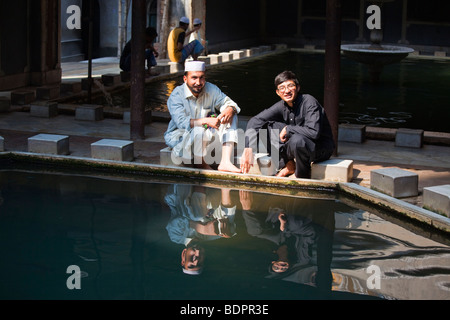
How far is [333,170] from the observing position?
290 inches

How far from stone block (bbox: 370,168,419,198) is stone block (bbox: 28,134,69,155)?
3579 millimetres

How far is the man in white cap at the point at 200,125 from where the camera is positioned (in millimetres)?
7551

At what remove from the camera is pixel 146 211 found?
21.9ft

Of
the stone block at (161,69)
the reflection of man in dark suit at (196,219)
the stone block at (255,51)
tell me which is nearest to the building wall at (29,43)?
the stone block at (161,69)

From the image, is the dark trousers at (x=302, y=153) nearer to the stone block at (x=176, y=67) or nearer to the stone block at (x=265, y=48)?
the stone block at (x=176, y=67)

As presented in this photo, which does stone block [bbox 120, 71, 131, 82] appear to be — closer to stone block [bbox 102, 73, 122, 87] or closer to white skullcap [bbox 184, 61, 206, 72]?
stone block [bbox 102, 73, 122, 87]

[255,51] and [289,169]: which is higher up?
[255,51]

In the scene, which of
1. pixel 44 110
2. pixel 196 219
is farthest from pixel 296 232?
pixel 44 110

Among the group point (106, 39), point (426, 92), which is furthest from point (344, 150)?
point (106, 39)

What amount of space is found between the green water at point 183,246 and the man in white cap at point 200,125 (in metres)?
0.39

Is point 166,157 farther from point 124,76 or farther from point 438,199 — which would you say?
point 124,76

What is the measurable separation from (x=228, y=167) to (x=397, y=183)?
1790mm

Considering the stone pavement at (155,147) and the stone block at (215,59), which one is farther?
the stone block at (215,59)
